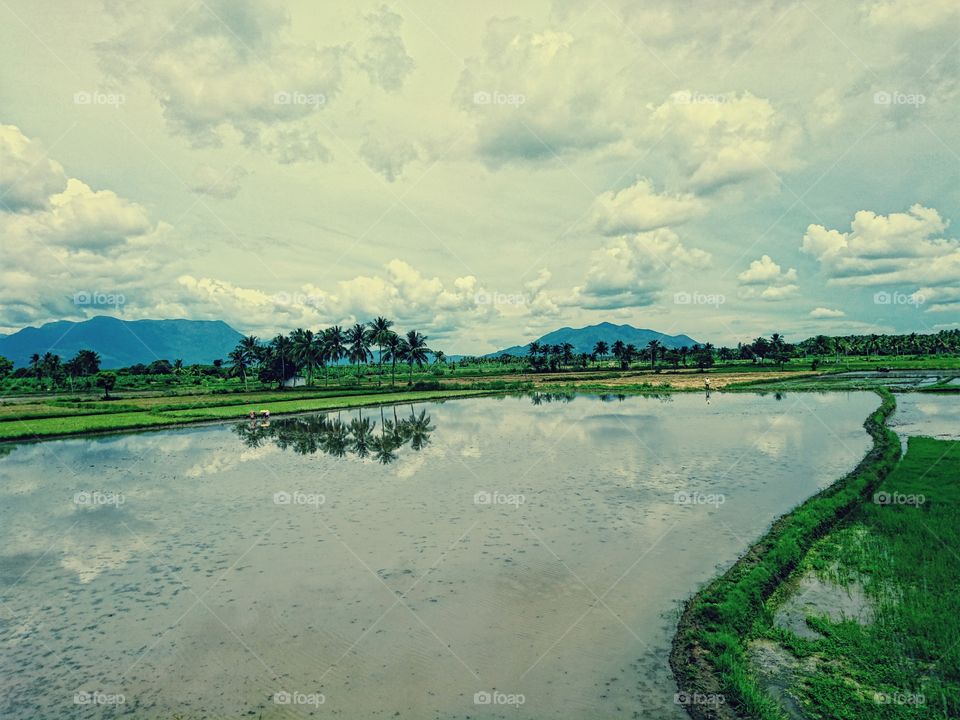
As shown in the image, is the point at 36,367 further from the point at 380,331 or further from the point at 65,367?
the point at 380,331

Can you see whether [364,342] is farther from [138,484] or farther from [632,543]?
[632,543]

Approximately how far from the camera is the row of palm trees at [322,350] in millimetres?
102938

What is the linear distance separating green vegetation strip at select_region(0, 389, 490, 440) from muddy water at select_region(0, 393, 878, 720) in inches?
443

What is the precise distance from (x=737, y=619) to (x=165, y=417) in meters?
52.3

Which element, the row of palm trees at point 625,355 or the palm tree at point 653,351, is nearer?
the palm tree at point 653,351

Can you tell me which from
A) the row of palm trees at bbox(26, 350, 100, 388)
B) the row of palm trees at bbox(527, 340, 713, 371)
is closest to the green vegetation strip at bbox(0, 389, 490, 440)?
the row of palm trees at bbox(26, 350, 100, 388)

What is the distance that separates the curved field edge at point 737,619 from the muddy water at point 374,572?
1.64 feet

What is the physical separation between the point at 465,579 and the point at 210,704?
662cm

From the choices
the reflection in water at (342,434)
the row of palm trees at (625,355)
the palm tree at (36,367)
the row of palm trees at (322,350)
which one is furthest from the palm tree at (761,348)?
the palm tree at (36,367)

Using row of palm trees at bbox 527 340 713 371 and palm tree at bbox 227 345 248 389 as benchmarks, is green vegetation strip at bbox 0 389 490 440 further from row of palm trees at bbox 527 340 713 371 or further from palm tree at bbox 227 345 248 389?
row of palm trees at bbox 527 340 713 371

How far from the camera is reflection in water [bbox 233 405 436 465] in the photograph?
34.6 m

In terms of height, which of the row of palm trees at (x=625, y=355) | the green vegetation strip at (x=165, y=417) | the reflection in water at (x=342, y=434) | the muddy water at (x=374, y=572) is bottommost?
the muddy water at (x=374, y=572)

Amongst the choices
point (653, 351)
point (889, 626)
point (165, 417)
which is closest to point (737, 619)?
point (889, 626)

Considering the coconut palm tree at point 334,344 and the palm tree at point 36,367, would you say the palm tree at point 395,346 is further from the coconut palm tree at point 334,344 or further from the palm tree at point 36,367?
the palm tree at point 36,367
